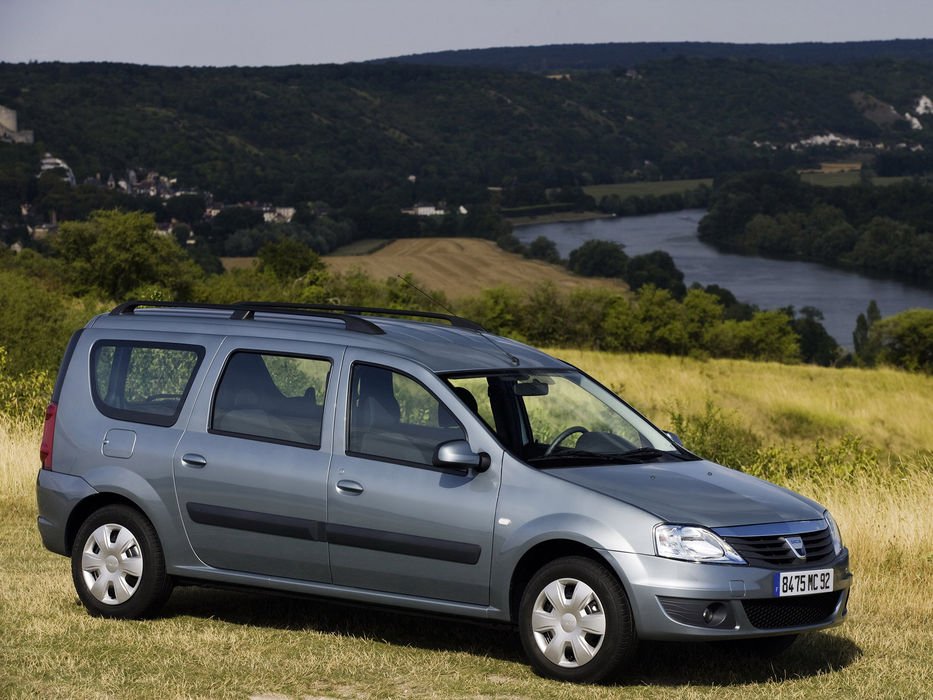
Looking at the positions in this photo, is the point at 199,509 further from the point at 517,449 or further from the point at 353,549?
the point at 517,449

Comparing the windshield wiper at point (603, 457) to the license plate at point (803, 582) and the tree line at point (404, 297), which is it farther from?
the tree line at point (404, 297)

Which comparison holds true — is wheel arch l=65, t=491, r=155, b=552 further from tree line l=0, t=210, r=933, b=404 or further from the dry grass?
the dry grass

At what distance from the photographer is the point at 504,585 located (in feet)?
21.1

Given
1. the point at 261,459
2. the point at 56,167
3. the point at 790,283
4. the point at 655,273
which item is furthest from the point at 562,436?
the point at 790,283

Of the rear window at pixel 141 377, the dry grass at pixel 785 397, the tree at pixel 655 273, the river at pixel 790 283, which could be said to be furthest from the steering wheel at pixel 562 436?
the tree at pixel 655 273

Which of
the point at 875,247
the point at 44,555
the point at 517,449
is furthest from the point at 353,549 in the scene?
the point at 875,247

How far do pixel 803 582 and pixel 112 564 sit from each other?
147 inches

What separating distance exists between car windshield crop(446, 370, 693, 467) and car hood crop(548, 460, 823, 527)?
0.56 feet

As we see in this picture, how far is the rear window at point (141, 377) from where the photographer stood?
300 inches

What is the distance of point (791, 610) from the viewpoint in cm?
629

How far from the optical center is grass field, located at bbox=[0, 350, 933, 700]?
6168 millimetres

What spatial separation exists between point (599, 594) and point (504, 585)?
1.67ft

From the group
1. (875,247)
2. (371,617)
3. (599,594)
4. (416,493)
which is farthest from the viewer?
(875,247)

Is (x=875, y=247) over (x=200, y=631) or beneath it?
beneath
